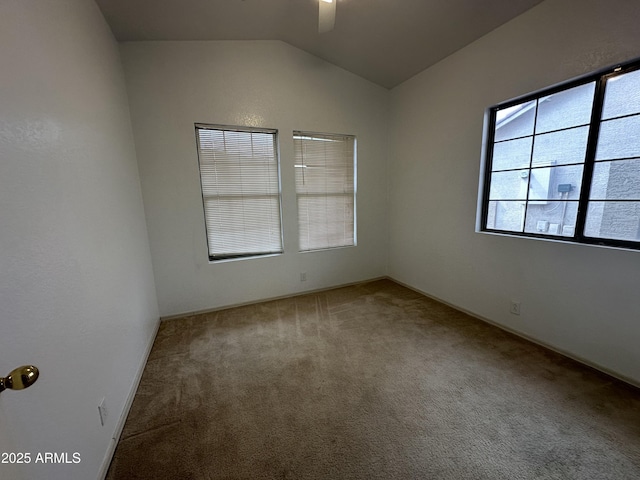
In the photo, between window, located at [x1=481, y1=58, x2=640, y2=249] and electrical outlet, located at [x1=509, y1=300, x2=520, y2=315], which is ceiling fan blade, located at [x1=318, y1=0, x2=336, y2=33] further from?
electrical outlet, located at [x1=509, y1=300, x2=520, y2=315]

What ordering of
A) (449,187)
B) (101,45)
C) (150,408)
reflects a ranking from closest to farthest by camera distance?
(150,408) < (101,45) < (449,187)

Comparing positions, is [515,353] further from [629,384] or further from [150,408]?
[150,408]

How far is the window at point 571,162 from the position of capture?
178 centimetres

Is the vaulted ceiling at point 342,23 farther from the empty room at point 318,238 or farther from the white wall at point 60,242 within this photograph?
the white wall at point 60,242

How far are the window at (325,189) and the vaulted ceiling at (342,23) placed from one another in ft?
3.45

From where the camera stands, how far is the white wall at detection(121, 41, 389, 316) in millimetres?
2617

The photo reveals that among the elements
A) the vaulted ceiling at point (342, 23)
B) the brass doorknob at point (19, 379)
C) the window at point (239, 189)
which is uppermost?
the vaulted ceiling at point (342, 23)

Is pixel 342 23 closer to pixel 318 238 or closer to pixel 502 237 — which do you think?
pixel 318 238

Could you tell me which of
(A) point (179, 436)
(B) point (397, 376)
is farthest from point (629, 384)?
(A) point (179, 436)

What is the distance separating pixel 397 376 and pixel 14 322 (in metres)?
2.13

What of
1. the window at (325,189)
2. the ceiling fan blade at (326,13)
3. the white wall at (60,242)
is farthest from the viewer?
the window at (325,189)

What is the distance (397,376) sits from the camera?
6.44ft

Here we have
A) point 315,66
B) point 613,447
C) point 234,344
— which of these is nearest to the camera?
point 613,447

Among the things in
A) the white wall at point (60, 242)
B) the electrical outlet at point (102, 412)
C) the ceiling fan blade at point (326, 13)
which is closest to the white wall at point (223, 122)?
the white wall at point (60, 242)
